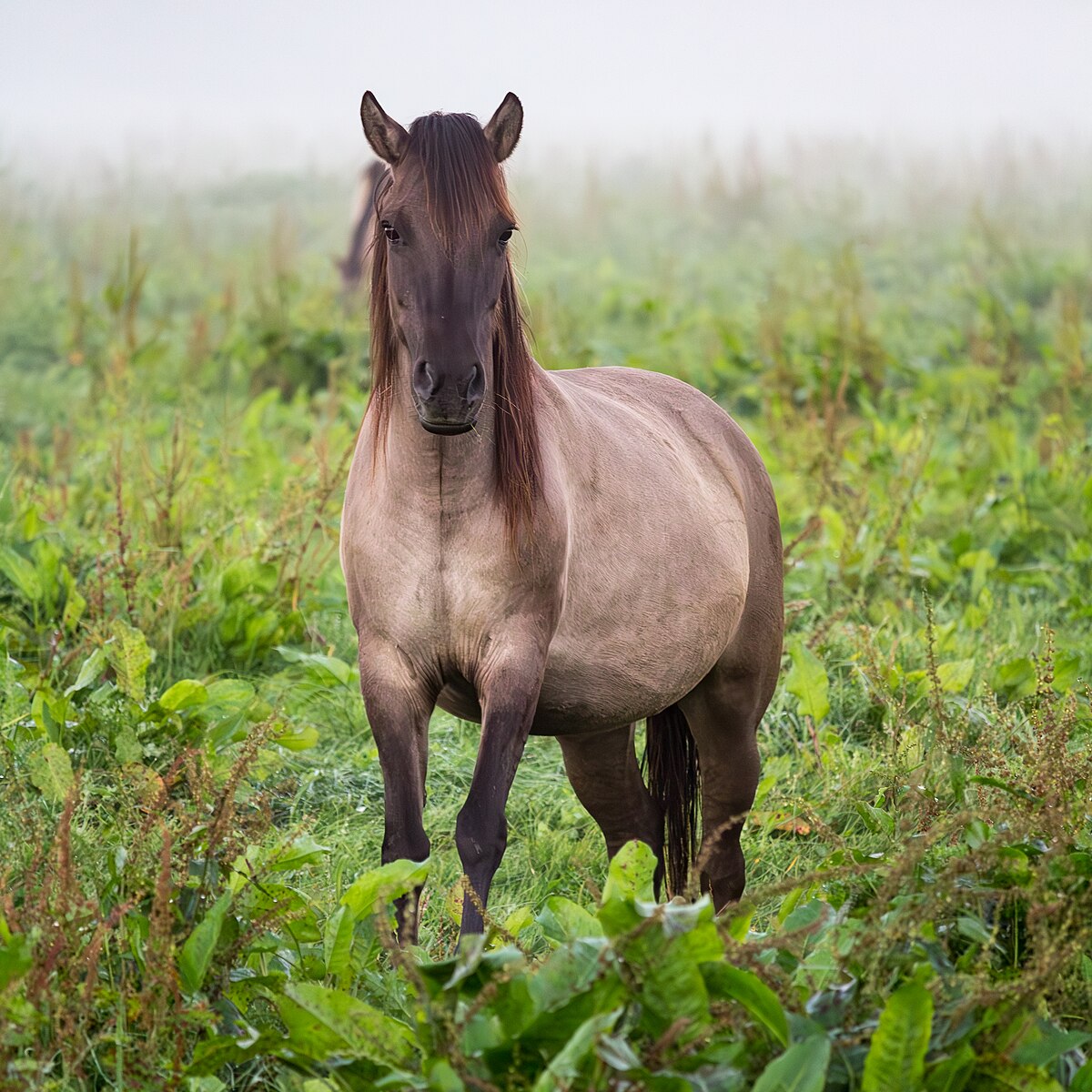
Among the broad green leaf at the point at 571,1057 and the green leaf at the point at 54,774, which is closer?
the broad green leaf at the point at 571,1057

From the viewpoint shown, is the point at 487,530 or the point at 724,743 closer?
the point at 487,530

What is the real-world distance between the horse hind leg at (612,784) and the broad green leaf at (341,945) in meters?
1.34

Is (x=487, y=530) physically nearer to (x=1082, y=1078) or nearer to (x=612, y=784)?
(x=612, y=784)

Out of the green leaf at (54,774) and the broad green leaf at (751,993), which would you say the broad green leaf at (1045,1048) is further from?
the green leaf at (54,774)

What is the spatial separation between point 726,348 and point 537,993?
8064mm

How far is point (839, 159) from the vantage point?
17703 mm

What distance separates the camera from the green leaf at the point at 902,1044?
6.44 feet

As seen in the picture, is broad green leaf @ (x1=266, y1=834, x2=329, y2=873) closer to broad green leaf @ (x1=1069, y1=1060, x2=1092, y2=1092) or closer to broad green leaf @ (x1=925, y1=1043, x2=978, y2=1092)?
broad green leaf @ (x1=925, y1=1043, x2=978, y2=1092)

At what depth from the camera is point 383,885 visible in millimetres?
2484

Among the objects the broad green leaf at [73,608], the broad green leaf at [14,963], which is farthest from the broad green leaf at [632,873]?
the broad green leaf at [73,608]

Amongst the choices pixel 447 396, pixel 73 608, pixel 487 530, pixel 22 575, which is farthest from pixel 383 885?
pixel 22 575

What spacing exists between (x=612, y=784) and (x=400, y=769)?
1.14m

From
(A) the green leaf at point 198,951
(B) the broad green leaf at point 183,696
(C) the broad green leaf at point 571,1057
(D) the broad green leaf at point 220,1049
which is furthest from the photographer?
(B) the broad green leaf at point 183,696

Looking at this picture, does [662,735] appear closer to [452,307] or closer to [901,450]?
[452,307]
